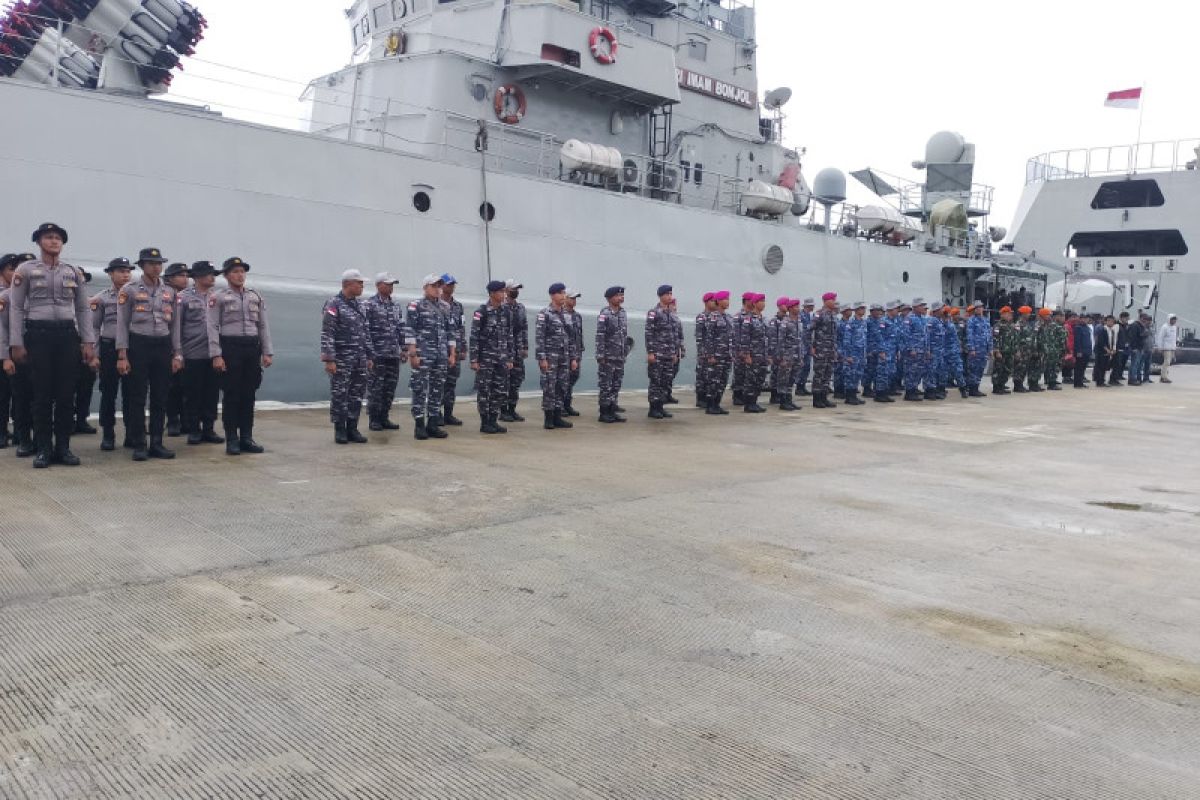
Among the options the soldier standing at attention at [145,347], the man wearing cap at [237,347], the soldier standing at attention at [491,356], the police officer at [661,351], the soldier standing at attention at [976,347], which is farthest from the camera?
the soldier standing at attention at [976,347]

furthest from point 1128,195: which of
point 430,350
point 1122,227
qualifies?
point 430,350

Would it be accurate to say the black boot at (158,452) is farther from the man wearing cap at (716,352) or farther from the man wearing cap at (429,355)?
the man wearing cap at (716,352)

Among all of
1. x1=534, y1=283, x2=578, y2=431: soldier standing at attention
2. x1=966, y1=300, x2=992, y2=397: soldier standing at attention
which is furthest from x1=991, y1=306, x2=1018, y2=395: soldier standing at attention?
x1=534, y1=283, x2=578, y2=431: soldier standing at attention

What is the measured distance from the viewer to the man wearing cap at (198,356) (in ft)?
21.1

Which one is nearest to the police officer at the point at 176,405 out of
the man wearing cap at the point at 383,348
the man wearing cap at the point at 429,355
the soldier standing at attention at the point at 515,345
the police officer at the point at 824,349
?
the man wearing cap at the point at 383,348

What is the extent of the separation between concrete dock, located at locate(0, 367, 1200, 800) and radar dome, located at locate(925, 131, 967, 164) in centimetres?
1879

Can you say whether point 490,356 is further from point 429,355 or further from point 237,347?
point 237,347

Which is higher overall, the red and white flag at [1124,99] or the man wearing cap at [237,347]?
the red and white flag at [1124,99]

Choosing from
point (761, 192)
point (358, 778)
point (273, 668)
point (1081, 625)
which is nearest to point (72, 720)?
point (273, 668)

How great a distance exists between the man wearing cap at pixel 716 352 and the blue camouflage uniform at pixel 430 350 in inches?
134

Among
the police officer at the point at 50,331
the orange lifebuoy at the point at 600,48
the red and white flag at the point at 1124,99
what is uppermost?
the red and white flag at the point at 1124,99

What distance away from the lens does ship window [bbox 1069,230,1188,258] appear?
28.3 meters

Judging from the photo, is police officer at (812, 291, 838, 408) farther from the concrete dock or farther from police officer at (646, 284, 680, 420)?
the concrete dock

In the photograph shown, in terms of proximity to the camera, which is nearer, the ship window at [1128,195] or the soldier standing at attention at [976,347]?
the soldier standing at attention at [976,347]
